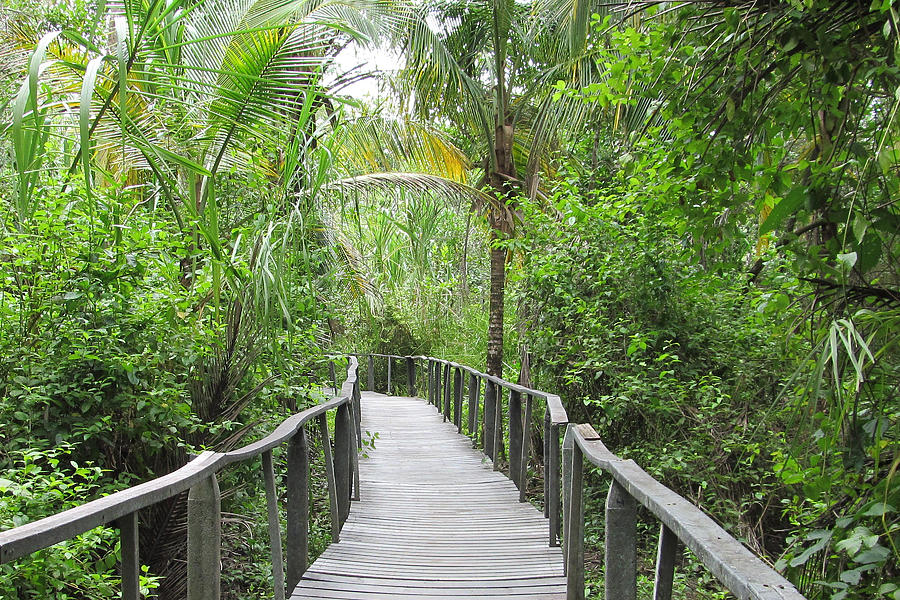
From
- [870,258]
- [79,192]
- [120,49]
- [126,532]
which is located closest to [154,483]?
[126,532]

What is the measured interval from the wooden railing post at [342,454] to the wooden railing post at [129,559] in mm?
3083

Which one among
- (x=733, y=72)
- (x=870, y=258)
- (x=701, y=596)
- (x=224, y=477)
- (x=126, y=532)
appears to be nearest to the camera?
(x=126, y=532)

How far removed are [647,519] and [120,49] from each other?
556 cm

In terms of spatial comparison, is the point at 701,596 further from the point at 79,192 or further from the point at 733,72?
the point at 79,192

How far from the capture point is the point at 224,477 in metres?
4.64

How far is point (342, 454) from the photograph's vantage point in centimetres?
486

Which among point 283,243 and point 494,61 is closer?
point 283,243

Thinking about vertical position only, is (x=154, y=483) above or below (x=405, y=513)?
above

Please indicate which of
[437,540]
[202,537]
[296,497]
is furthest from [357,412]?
[202,537]

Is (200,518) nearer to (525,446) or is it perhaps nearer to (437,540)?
(437,540)

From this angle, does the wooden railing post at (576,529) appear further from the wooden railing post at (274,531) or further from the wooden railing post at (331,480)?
the wooden railing post at (331,480)

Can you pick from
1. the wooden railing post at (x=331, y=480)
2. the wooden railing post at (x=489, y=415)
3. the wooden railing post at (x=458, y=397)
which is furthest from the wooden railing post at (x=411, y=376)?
the wooden railing post at (x=331, y=480)

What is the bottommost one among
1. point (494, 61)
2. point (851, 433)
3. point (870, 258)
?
point (851, 433)

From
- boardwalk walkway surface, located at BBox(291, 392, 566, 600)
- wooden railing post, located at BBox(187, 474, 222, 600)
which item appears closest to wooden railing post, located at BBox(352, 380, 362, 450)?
boardwalk walkway surface, located at BBox(291, 392, 566, 600)
